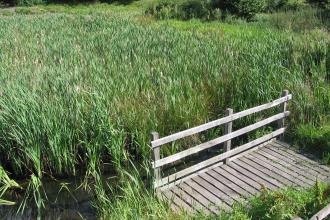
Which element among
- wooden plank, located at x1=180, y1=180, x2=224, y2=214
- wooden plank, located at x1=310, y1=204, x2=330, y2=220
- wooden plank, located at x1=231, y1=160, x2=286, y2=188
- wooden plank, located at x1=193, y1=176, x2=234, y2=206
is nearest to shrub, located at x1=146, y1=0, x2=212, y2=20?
wooden plank, located at x1=231, y1=160, x2=286, y2=188

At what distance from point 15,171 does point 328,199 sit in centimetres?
485

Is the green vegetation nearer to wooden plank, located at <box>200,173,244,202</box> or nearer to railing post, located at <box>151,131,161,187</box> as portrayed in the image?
railing post, located at <box>151,131,161,187</box>

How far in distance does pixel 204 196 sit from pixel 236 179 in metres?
0.69

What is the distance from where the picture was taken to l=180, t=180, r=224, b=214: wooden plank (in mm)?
5176

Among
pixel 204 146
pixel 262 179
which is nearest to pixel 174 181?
pixel 204 146

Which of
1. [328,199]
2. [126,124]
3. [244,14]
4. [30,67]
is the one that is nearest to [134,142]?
[126,124]

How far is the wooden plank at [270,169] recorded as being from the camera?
5.75m

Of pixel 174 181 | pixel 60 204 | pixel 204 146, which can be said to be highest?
pixel 204 146

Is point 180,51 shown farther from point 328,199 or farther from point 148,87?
point 328,199

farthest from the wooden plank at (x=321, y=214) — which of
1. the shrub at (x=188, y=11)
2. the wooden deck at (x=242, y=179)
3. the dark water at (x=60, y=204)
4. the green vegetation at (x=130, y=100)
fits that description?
the shrub at (x=188, y=11)

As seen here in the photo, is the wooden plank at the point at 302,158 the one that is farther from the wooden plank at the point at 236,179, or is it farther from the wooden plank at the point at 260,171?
the wooden plank at the point at 236,179

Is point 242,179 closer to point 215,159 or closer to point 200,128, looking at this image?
point 215,159

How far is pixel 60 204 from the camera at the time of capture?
602 centimetres

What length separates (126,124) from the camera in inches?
268
